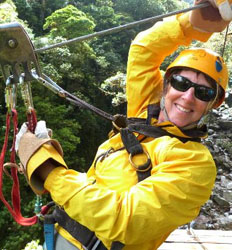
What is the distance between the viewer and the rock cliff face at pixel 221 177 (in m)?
7.16

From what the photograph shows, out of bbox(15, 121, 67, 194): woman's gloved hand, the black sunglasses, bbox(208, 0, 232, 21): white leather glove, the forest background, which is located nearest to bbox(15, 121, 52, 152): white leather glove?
bbox(15, 121, 67, 194): woman's gloved hand

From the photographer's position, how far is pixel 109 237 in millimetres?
1049

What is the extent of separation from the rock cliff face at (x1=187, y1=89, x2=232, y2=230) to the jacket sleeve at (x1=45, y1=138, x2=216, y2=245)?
6.49 metres

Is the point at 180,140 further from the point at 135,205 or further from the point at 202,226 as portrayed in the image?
the point at 202,226

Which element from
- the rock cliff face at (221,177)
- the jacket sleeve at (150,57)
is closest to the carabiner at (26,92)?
the jacket sleeve at (150,57)

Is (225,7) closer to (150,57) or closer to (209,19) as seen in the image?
(209,19)


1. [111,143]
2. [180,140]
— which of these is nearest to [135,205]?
[180,140]

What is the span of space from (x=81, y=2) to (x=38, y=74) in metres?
15.9

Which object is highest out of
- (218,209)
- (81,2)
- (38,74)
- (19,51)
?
(19,51)

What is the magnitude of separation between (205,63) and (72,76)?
798cm

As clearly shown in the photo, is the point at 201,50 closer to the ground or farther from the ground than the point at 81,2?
farther from the ground

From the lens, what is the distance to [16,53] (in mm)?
1188

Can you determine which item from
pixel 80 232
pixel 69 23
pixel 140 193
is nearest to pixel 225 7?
pixel 140 193

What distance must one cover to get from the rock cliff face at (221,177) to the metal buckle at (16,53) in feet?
22.3
